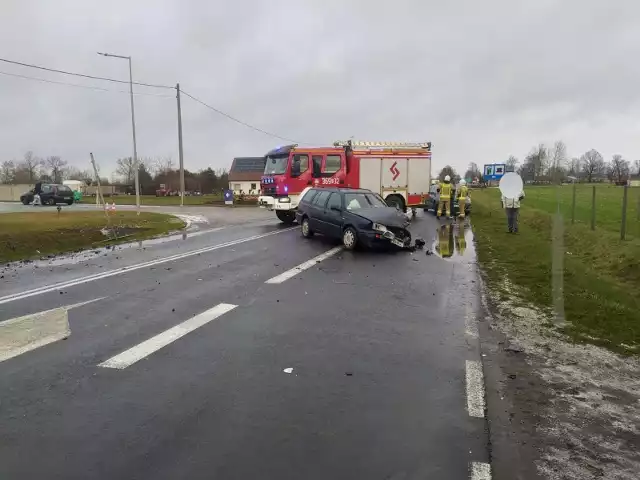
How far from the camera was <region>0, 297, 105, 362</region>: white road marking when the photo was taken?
5.24 meters

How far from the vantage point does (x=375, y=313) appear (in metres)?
6.68

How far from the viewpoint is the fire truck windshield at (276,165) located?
779 inches

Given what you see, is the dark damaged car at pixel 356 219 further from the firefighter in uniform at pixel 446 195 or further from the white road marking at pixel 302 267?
the firefighter in uniform at pixel 446 195

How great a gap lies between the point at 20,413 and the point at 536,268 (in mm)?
9448

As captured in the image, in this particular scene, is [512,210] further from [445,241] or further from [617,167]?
[617,167]

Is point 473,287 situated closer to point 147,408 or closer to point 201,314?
point 201,314

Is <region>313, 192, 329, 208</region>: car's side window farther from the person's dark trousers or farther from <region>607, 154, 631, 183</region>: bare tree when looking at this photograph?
<region>607, 154, 631, 183</region>: bare tree

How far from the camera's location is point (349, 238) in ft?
41.9

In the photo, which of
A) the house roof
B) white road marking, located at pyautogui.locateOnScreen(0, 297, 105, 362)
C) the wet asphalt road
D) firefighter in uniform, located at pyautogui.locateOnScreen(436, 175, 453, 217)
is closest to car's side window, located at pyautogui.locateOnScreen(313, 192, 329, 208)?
the wet asphalt road

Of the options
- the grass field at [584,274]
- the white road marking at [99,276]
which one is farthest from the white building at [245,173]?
the white road marking at [99,276]

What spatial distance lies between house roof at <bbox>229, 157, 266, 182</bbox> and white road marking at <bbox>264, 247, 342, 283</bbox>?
68.0 m

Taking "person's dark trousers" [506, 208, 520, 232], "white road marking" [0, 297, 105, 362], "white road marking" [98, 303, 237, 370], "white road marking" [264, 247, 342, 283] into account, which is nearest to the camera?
"white road marking" [98, 303, 237, 370]

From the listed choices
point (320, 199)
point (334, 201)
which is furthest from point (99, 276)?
point (320, 199)

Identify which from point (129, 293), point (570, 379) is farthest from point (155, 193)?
point (570, 379)
